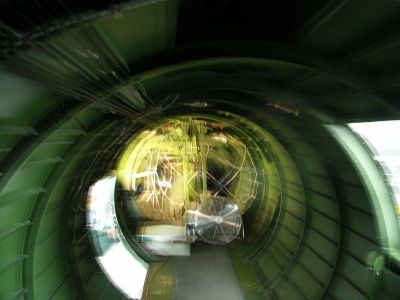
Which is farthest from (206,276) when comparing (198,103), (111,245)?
(198,103)

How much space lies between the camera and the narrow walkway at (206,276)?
21.2 ft

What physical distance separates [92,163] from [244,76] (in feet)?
9.81

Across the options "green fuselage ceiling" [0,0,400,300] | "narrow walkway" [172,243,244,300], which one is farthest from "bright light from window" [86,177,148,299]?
"narrow walkway" [172,243,244,300]

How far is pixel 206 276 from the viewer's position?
→ 7.27m

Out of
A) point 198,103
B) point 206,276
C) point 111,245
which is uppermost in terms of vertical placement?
point 198,103

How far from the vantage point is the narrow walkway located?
647 cm

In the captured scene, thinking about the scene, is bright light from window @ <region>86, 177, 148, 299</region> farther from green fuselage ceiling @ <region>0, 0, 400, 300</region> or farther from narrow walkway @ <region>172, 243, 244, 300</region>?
narrow walkway @ <region>172, 243, 244, 300</region>

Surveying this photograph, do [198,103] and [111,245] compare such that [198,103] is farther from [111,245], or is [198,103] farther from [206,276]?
[206,276]

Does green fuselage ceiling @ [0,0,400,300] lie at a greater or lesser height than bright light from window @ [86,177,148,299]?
greater

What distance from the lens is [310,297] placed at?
5.19 meters

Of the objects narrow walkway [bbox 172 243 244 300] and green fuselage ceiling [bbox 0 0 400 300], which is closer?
green fuselage ceiling [bbox 0 0 400 300]

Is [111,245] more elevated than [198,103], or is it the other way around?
[198,103]

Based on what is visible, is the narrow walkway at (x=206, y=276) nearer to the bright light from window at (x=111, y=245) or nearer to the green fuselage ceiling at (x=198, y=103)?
the green fuselage ceiling at (x=198, y=103)

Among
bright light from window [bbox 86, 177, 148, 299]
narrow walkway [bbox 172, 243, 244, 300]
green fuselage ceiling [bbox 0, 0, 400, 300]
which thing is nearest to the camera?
green fuselage ceiling [bbox 0, 0, 400, 300]
